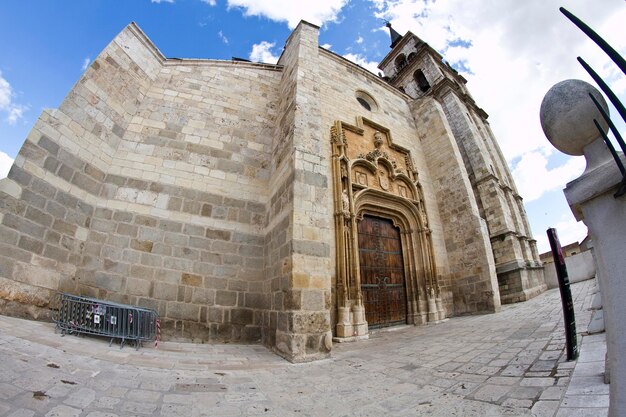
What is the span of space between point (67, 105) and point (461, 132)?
14590 millimetres

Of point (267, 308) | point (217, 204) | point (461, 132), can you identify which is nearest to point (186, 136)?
point (217, 204)

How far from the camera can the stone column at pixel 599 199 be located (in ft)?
3.43

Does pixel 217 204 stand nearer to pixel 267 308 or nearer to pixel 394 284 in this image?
pixel 267 308

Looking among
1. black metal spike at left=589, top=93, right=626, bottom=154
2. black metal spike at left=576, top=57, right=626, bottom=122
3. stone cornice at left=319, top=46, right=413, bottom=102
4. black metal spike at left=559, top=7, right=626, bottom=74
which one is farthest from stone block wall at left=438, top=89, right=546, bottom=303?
black metal spike at left=559, top=7, right=626, bottom=74

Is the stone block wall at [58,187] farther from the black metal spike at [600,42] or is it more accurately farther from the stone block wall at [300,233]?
the black metal spike at [600,42]

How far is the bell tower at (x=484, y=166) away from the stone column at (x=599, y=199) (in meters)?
9.18

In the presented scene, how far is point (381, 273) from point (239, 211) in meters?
4.06

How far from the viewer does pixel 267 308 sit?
444 cm

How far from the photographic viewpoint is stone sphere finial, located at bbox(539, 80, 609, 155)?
117 cm

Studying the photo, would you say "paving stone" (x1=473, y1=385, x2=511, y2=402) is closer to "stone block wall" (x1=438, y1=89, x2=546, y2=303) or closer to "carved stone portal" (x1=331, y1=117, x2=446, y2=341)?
"carved stone portal" (x1=331, y1=117, x2=446, y2=341)

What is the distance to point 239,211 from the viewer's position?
17.4ft

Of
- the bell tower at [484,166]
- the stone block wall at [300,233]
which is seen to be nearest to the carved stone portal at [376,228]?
the stone block wall at [300,233]

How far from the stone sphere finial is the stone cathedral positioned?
3.21 metres

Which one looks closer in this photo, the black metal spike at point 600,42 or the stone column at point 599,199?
the black metal spike at point 600,42
